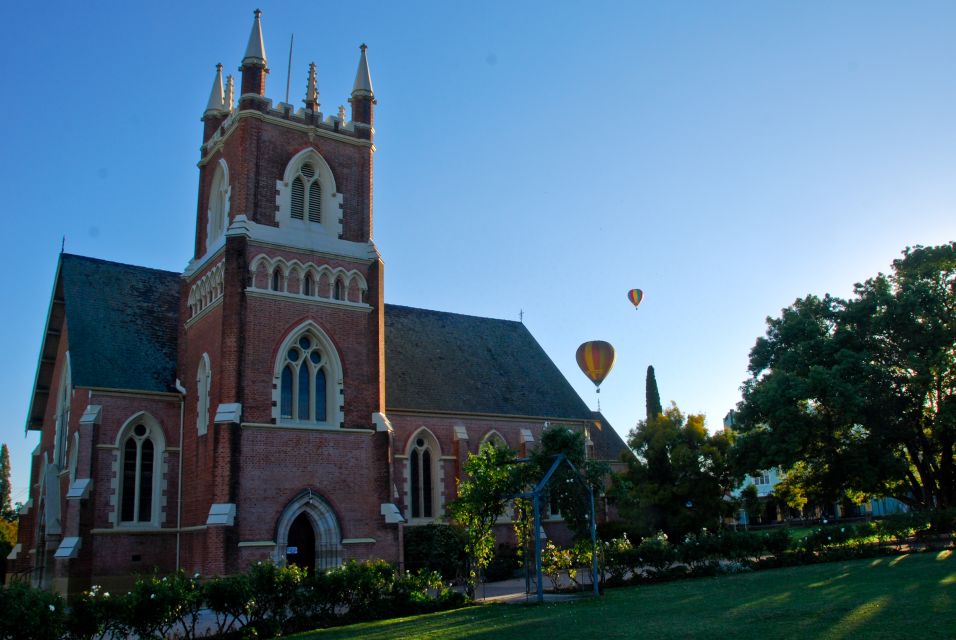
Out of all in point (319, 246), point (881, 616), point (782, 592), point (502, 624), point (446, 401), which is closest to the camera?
point (881, 616)

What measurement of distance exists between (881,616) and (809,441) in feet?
63.3

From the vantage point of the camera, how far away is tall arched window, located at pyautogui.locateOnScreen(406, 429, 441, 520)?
35875 millimetres

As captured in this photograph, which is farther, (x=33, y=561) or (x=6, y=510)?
(x=6, y=510)

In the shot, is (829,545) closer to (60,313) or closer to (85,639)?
(85,639)

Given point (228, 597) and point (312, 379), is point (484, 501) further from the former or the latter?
point (228, 597)

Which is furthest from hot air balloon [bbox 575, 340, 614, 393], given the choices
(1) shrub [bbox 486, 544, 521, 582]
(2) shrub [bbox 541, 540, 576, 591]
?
(2) shrub [bbox 541, 540, 576, 591]

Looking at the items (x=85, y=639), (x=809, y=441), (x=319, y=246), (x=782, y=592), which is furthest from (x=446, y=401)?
(x=85, y=639)

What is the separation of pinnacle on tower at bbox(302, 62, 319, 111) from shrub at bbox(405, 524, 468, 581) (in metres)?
17.1

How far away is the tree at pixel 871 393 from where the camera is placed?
31469 millimetres

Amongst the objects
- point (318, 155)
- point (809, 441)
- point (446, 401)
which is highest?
point (318, 155)

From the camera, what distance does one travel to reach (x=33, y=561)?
1209 inches

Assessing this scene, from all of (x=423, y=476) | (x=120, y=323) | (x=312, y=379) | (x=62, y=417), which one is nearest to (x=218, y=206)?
(x=120, y=323)

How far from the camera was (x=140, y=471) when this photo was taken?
28.6 m

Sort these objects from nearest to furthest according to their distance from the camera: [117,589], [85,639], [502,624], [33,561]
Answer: [85,639]
[502,624]
[117,589]
[33,561]
